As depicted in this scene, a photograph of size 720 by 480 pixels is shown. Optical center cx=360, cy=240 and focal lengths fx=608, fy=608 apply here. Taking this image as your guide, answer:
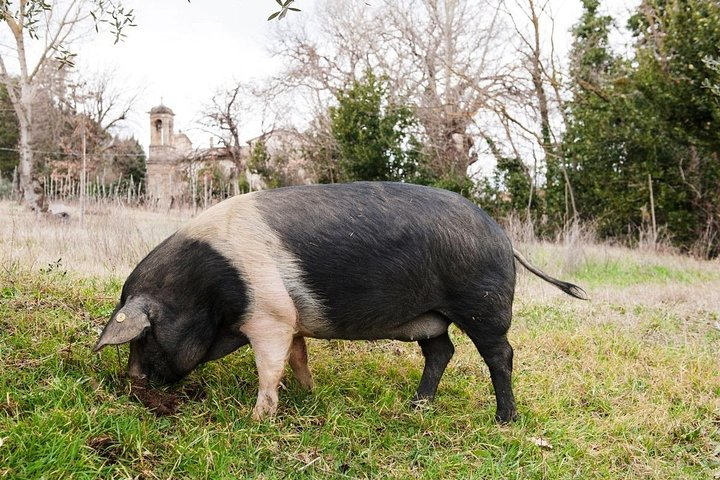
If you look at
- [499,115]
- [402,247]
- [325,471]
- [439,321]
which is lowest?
[325,471]

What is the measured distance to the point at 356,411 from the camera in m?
3.11

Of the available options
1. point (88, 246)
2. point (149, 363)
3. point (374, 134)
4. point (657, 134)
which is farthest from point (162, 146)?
point (149, 363)

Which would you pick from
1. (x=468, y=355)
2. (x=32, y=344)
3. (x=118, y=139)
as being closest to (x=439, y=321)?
(x=468, y=355)

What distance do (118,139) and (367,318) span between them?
31.7m

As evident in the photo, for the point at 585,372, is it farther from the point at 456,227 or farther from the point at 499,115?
the point at 499,115

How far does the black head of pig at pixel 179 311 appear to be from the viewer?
2.66 meters

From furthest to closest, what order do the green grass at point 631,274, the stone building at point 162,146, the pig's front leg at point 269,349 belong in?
the stone building at point 162,146
the green grass at point 631,274
the pig's front leg at point 269,349

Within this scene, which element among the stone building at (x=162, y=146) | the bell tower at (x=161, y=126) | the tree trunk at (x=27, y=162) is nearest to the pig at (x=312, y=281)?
the tree trunk at (x=27, y=162)

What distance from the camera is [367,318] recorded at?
2865 mm

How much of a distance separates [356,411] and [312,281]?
0.82 metres

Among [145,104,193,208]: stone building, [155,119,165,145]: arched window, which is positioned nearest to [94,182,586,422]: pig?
[145,104,193,208]: stone building

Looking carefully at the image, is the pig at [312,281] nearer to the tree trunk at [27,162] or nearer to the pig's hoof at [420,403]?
the pig's hoof at [420,403]

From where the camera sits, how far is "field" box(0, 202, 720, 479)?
2.41 metres

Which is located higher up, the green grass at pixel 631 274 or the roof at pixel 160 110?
the roof at pixel 160 110
